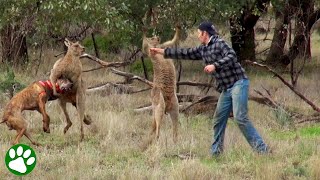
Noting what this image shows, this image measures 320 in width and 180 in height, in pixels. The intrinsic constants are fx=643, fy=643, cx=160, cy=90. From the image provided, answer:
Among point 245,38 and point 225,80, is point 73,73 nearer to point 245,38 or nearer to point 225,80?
point 225,80

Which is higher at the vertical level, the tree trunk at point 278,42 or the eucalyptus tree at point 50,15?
the eucalyptus tree at point 50,15

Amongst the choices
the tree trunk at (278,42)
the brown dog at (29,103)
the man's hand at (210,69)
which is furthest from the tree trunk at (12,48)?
the man's hand at (210,69)

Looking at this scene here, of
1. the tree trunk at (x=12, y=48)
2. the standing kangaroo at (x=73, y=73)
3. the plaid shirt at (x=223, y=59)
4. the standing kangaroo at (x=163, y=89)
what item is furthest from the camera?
the tree trunk at (x=12, y=48)

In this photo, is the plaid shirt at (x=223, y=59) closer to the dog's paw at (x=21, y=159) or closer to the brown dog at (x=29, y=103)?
the brown dog at (x=29, y=103)

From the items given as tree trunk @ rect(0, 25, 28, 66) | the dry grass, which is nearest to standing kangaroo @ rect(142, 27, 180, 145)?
the dry grass

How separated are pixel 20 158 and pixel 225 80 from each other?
322 cm

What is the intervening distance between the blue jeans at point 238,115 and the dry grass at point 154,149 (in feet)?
0.55

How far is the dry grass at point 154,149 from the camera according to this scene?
300 inches

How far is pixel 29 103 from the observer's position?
9.66 metres

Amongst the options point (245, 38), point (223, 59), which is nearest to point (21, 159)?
point (223, 59)

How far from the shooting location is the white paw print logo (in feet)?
20.1

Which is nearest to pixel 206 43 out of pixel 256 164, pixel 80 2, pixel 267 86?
pixel 256 164

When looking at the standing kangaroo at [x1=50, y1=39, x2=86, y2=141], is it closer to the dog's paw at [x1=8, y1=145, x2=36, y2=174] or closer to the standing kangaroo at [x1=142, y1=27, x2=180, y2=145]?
the standing kangaroo at [x1=142, y1=27, x2=180, y2=145]

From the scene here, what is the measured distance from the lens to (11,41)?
18.0m
